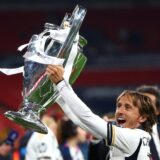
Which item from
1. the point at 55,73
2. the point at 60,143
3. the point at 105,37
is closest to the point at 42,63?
the point at 55,73

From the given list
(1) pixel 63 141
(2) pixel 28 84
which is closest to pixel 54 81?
(2) pixel 28 84

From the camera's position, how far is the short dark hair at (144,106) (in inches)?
147

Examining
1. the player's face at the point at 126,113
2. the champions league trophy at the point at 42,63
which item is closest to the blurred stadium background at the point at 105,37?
the player's face at the point at 126,113

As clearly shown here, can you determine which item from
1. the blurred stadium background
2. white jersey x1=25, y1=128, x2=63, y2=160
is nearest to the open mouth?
white jersey x1=25, y1=128, x2=63, y2=160

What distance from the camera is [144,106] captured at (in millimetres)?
3762

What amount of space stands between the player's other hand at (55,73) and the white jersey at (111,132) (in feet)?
0.08

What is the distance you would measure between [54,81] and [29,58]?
0.14 m

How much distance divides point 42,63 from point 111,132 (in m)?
0.42

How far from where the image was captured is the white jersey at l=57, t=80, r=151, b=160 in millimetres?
3428

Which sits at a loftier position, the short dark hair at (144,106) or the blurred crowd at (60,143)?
the short dark hair at (144,106)

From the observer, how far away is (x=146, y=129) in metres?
3.83

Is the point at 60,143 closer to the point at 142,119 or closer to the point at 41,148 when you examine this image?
the point at 41,148

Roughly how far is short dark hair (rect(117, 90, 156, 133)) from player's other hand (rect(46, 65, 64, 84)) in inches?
17.1

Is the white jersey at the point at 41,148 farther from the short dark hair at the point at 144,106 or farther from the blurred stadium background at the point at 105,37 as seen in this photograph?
the blurred stadium background at the point at 105,37
